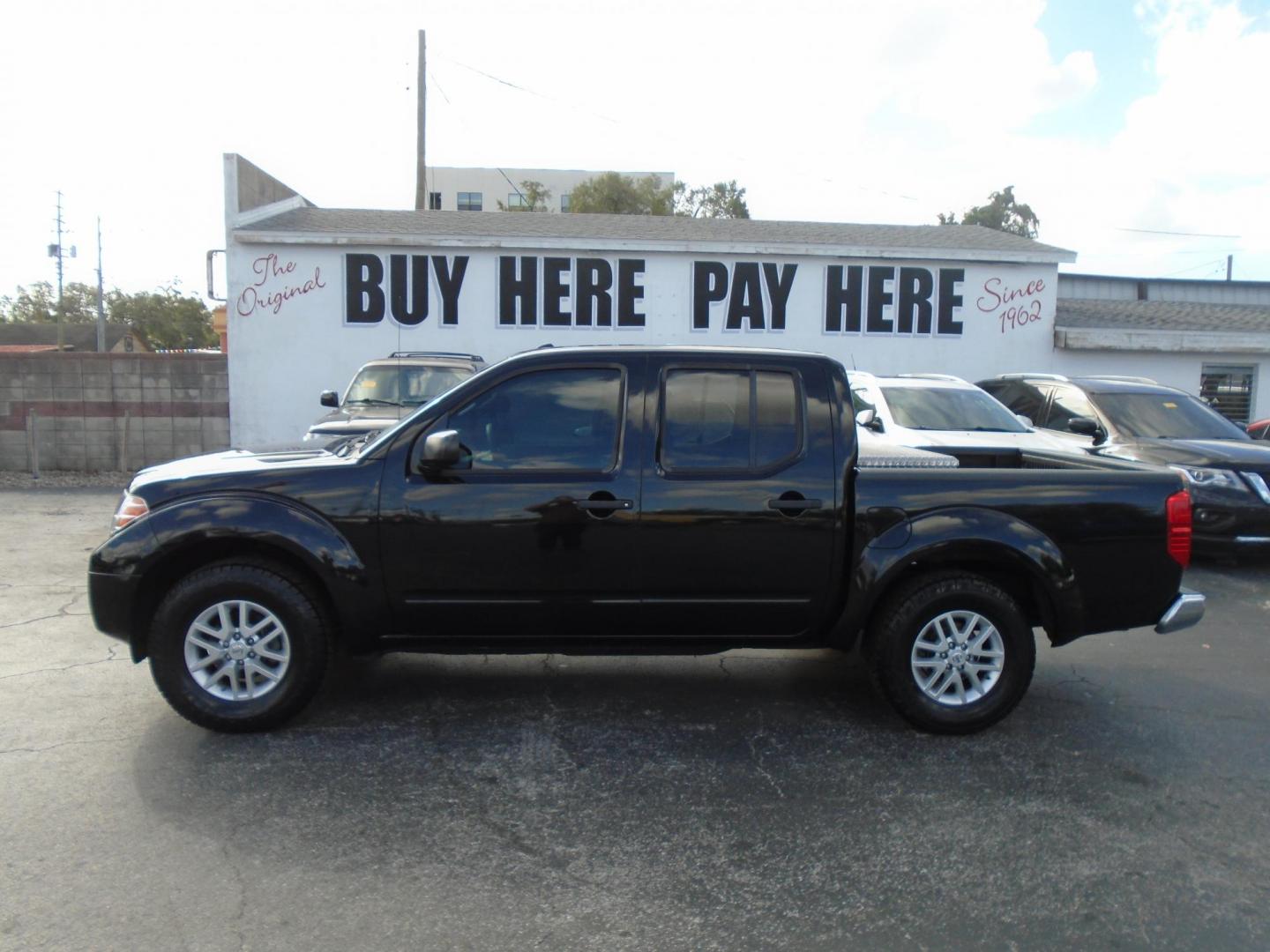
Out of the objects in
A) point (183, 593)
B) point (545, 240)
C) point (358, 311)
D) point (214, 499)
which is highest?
point (545, 240)

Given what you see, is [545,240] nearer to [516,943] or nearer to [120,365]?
[120,365]

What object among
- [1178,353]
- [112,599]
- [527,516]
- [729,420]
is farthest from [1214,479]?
[1178,353]

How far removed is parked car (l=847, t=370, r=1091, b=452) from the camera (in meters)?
9.22

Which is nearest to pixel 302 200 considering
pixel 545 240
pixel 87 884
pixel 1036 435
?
pixel 545 240

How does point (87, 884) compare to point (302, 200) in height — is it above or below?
below

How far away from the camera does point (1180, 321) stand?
18.0 metres

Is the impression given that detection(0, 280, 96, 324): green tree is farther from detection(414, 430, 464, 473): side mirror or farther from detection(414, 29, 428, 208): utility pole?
detection(414, 430, 464, 473): side mirror

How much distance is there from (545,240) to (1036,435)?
27.1 ft

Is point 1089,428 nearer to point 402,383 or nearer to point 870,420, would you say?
point 870,420

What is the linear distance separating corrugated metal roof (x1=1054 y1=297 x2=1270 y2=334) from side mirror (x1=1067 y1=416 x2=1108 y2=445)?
23.8 ft

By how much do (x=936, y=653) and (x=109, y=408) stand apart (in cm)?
1366

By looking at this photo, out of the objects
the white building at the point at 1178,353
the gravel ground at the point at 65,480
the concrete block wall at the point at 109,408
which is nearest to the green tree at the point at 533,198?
the concrete block wall at the point at 109,408

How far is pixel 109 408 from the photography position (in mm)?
14711

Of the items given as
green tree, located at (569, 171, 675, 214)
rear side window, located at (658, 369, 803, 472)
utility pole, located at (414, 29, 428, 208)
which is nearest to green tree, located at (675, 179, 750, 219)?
green tree, located at (569, 171, 675, 214)
